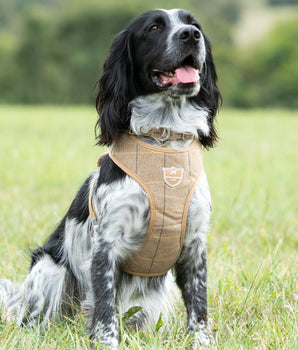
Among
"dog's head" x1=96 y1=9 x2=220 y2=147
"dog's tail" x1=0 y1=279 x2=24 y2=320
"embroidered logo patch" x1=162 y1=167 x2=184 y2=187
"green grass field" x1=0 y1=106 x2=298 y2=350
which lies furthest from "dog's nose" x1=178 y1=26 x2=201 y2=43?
"dog's tail" x1=0 y1=279 x2=24 y2=320

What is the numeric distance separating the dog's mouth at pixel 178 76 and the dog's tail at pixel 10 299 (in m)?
1.64

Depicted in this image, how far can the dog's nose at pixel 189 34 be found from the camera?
295cm

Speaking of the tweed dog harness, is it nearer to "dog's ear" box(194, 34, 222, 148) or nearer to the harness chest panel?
the harness chest panel

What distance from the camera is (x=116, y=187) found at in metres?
3.00

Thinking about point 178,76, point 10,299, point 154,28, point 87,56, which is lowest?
point 87,56

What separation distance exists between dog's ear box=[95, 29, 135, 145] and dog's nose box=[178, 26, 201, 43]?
367 mm

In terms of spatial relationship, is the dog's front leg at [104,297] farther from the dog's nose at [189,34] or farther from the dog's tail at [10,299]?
the dog's nose at [189,34]

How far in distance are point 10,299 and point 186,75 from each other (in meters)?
1.85

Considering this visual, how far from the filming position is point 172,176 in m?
3.00

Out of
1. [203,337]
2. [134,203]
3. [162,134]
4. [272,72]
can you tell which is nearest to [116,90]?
[162,134]

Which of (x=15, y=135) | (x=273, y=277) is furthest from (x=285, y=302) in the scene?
(x=15, y=135)

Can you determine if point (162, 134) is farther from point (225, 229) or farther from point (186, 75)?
point (225, 229)

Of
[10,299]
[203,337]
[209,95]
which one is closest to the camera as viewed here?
[203,337]

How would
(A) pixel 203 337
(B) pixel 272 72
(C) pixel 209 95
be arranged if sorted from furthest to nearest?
1. (B) pixel 272 72
2. (C) pixel 209 95
3. (A) pixel 203 337
